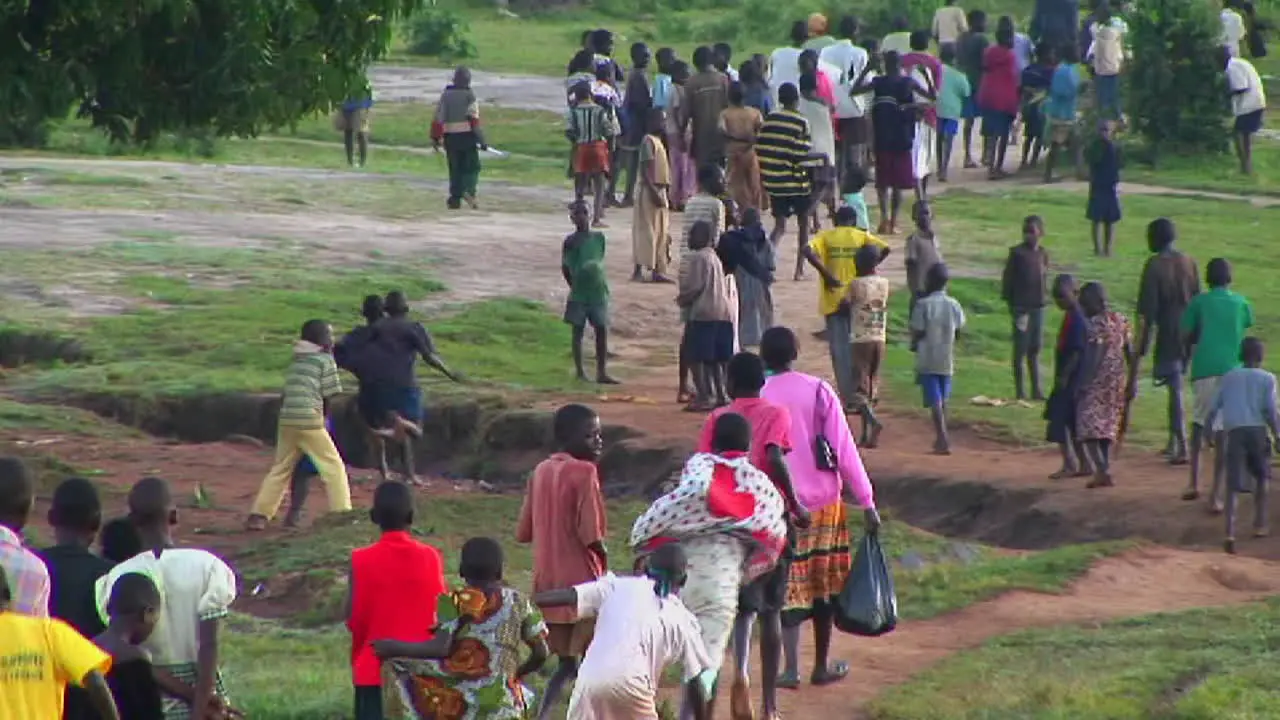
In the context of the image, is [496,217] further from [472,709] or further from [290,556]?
[472,709]

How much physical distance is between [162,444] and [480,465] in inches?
85.4

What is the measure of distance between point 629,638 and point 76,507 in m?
1.78

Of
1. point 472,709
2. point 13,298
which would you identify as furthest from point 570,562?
point 13,298

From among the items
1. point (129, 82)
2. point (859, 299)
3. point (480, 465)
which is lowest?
point (480, 465)

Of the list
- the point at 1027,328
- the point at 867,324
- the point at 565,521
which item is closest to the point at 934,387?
the point at 867,324

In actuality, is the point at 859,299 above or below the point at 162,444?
above

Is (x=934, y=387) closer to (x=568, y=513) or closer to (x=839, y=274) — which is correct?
(x=839, y=274)

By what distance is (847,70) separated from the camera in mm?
24125

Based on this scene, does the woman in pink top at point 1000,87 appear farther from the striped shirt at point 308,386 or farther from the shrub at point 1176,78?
the striped shirt at point 308,386

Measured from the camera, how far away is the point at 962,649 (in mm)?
11500

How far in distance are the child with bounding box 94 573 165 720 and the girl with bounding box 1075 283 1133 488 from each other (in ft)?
28.2

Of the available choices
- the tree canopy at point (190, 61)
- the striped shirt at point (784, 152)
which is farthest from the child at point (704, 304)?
the striped shirt at point (784, 152)

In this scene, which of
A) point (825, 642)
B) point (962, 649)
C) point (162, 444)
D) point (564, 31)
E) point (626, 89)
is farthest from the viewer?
point (564, 31)

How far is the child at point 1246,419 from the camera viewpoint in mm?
13812
